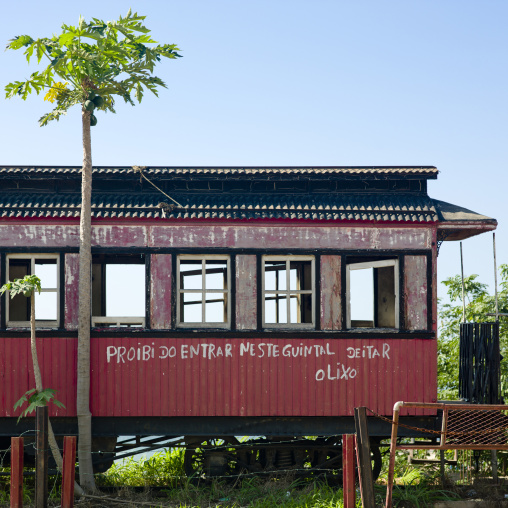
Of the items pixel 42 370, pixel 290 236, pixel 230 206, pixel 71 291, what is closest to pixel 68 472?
pixel 42 370

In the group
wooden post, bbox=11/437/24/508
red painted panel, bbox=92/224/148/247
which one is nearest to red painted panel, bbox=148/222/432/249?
red painted panel, bbox=92/224/148/247

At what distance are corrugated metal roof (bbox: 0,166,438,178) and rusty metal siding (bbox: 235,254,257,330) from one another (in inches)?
65.7

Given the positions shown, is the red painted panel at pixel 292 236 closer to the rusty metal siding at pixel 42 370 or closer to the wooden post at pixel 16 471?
the rusty metal siding at pixel 42 370

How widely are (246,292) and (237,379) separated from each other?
1.41 metres

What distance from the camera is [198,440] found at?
434 inches

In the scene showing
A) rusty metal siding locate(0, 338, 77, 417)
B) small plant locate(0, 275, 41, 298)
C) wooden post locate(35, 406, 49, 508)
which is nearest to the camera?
wooden post locate(35, 406, 49, 508)

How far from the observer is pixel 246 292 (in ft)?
36.2

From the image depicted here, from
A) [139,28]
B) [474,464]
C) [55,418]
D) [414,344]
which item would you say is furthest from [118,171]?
[474,464]

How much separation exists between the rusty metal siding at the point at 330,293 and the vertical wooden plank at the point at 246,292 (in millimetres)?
1121

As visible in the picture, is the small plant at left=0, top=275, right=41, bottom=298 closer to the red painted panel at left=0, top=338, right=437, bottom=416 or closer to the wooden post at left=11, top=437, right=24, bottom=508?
the red painted panel at left=0, top=338, right=437, bottom=416

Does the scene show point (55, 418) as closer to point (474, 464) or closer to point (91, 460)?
point (91, 460)

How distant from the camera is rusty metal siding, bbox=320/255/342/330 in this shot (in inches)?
434

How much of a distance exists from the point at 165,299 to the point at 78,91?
363 centimetres

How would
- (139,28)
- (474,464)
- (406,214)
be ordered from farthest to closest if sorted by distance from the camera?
(474,464) → (406,214) → (139,28)
